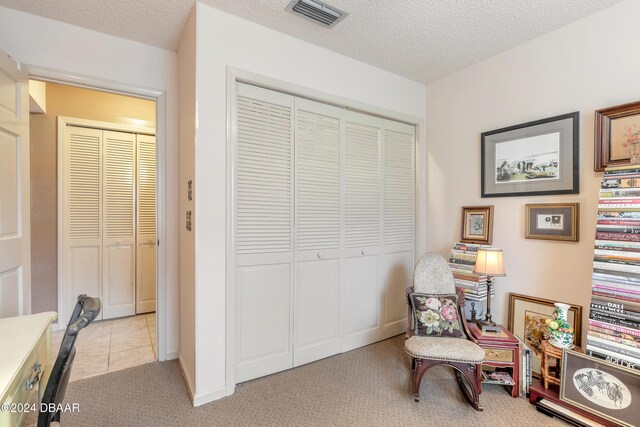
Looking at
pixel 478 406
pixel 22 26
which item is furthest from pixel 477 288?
pixel 22 26

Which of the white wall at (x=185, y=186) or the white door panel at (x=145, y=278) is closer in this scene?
the white wall at (x=185, y=186)

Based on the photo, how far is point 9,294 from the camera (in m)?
1.85

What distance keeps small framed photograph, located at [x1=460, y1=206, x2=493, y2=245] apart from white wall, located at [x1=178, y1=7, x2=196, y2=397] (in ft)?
7.76

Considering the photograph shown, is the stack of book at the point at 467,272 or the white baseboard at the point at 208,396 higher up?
the stack of book at the point at 467,272

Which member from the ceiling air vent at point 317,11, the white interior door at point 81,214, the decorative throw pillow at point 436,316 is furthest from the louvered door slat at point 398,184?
the white interior door at point 81,214

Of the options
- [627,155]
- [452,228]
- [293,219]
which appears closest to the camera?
[627,155]

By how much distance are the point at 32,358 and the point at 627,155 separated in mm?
3292

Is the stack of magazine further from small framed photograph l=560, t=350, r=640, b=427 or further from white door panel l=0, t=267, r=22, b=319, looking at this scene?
white door panel l=0, t=267, r=22, b=319

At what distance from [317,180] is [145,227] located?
2478 millimetres

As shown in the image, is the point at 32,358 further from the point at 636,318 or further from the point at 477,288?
the point at 636,318

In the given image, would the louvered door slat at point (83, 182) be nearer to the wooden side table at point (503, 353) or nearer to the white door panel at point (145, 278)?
the white door panel at point (145, 278)

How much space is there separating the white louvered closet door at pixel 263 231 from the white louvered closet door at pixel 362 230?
1.95ft

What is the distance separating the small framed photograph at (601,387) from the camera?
1.67 m

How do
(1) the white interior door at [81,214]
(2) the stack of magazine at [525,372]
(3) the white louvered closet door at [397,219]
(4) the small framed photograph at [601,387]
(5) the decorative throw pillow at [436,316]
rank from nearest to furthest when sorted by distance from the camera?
(4) the small framed photograph at [601,387] → (2) the stack of magazine at [525,372] → (5) the decorative throw pillow at [436,316] → (3) the white louvered closet door at [397,219] → (1) the white interior door at [81,214]
